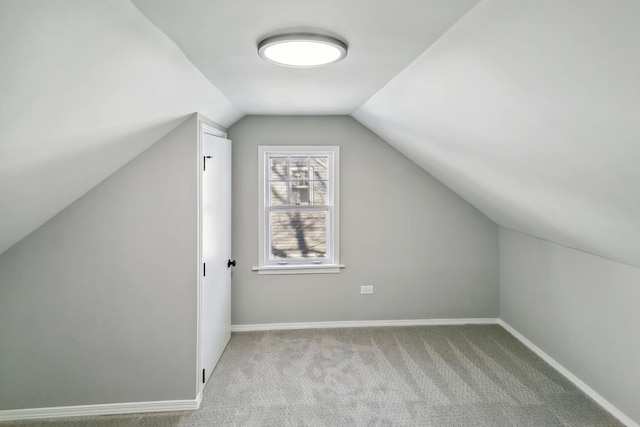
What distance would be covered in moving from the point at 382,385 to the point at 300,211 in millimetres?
1937

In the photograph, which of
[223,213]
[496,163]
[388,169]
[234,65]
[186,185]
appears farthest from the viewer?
[388,169]

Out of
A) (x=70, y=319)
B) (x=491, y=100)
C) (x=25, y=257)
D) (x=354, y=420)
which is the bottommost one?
(x=354, y=420)

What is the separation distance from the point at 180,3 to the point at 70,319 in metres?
2.32

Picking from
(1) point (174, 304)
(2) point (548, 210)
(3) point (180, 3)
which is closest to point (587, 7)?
(3) point (180, 3)

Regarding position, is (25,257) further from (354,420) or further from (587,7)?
(587,7)

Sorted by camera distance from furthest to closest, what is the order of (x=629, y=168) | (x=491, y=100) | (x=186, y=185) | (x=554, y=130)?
(x=186, y=185), (x=491, y=100), (x=554, y=130), (x=629, y=168)

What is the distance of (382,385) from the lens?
2953 mm

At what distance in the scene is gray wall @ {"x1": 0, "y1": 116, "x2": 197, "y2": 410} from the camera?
258cm

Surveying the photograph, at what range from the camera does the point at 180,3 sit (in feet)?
4.26

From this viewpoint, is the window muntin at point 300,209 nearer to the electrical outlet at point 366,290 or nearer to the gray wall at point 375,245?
the gray wall at point 375,245

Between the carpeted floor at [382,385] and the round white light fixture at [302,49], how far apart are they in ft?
7.40

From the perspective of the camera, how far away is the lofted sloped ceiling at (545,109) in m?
1.03

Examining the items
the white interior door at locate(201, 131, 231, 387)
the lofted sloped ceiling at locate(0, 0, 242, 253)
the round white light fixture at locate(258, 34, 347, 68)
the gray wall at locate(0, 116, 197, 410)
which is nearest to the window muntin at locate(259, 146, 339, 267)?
the white interior door at locate(201, 131, 231, 387)

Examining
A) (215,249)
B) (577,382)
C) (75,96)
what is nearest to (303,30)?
(75,96)
